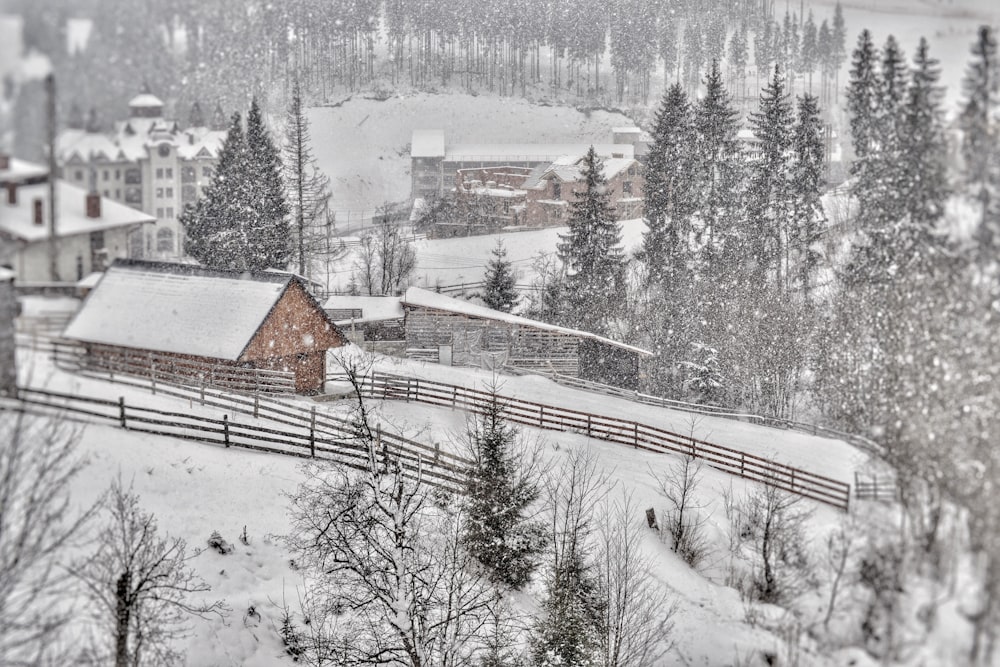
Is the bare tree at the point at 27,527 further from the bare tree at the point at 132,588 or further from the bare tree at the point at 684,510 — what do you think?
the bare tree at the point at 684,510

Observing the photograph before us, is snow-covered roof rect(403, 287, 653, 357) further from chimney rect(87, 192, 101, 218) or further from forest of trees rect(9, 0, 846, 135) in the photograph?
chimney rect(87, 192, 101, 218)

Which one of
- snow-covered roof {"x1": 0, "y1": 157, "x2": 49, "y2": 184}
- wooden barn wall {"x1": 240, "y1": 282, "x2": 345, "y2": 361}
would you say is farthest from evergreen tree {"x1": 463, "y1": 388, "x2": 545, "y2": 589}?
snow-covered roof {"x1": 0, "y1": 157, "x2": 49, "y2": 184}

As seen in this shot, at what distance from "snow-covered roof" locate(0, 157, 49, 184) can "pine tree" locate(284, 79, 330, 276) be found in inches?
110

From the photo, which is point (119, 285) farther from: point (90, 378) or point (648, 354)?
point (648, 354)

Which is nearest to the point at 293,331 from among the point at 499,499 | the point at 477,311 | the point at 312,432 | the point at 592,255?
the point at 477,311

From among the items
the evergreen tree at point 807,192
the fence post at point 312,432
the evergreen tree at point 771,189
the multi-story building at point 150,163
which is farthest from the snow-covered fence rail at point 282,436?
the evergreen tree at point 807,192

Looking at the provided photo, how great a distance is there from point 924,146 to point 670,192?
7.97ft

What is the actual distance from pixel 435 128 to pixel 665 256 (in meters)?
1.99

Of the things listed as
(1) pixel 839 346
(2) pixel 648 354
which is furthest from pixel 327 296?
(1) pixel 839 346

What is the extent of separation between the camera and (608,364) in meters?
7.23

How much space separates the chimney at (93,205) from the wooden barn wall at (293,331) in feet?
6.55

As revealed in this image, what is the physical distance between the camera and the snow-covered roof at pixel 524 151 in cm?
731

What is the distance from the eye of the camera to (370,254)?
7352mm

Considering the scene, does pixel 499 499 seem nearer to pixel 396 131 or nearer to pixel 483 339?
pixel 483 339
